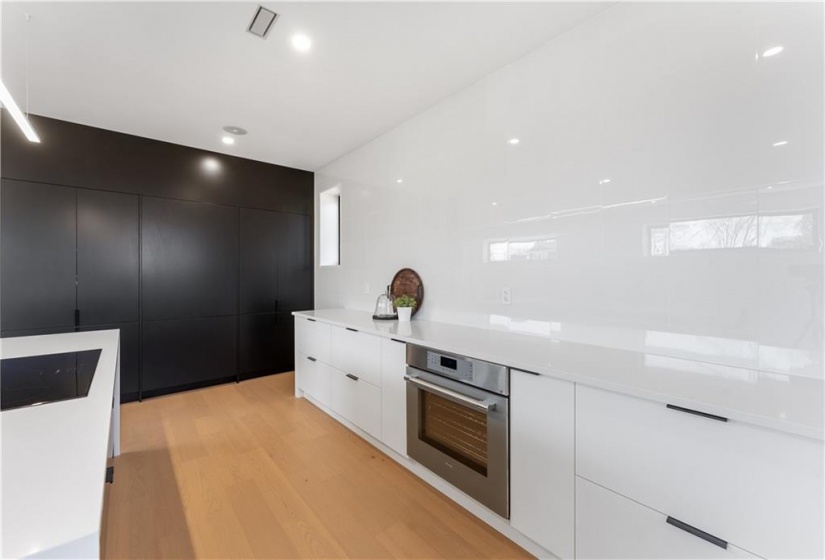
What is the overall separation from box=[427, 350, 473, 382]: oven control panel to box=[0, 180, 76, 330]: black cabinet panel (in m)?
3.27

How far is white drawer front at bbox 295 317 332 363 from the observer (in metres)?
3.06

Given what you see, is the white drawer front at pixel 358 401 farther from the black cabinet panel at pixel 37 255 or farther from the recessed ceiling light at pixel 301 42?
the black cabinet panel at pixel 37 255

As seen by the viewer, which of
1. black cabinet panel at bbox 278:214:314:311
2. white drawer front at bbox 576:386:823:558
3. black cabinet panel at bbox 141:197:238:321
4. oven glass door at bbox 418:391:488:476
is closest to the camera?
white drawer front at bbox 576:386:823:558

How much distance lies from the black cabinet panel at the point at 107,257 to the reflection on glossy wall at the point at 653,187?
2.98 meters

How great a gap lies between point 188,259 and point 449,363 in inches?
124

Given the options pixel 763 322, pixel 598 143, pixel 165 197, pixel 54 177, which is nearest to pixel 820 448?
pixel 763 322

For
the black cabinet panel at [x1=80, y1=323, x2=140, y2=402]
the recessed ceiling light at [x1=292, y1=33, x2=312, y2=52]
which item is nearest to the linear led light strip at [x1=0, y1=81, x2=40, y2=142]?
the recessed ceiling light at [x1=292, y1=33, x2=312, y2=52]

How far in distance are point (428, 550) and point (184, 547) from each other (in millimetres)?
1120

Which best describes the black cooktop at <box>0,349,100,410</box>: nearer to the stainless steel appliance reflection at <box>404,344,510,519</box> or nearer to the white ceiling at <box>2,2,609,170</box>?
the stainless steel appliance reflection at <box>404,344,510,519</box>

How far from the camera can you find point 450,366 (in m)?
1.88

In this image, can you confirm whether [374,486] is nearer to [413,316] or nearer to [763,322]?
[413,316]

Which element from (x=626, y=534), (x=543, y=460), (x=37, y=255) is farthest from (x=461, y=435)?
(x=37, y=255)

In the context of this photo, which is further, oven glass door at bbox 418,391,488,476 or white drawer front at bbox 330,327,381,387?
white drawer front at bbox 330,327,381,387

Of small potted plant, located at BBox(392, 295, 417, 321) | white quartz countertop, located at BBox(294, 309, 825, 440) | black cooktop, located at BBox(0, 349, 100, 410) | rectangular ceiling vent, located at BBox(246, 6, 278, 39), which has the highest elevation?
rectangular ceiling vent, located at BBox(246, 6, 278, 39)
